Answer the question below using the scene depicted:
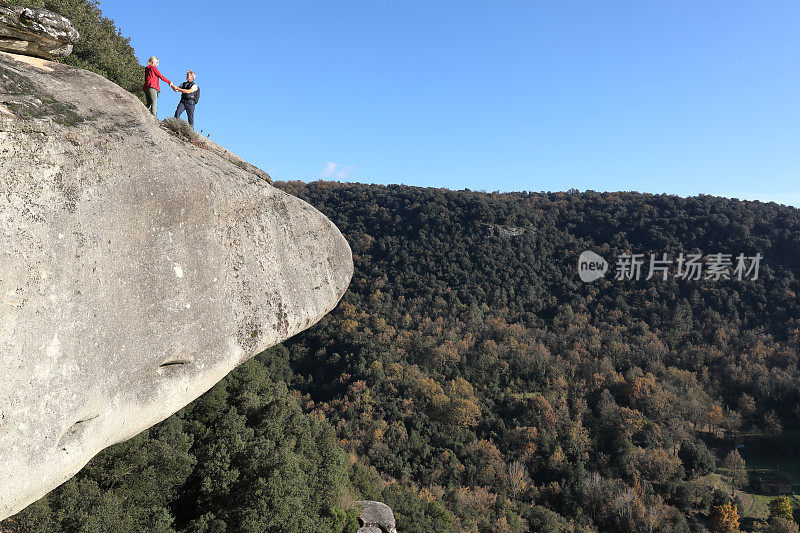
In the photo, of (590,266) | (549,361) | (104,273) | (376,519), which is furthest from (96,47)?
(590,266)

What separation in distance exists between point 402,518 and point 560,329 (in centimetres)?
4106

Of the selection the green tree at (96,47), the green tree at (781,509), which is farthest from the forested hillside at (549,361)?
the green tree at (96,47)

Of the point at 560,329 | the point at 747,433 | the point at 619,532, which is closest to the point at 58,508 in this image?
the point at 619,532

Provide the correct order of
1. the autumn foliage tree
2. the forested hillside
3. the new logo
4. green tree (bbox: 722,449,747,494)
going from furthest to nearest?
the new logo
green tree (bbox: 722,449,747,494)
the forested hillside
the autumn foliage tree

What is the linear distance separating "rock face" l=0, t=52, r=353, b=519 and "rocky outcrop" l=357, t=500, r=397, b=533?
54.6 ft

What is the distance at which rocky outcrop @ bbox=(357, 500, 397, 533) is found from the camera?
20.0 metres

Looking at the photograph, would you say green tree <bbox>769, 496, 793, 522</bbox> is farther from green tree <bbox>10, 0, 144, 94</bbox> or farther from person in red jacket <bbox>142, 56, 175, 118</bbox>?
green tree <bbox>10, 0, 144, 94</bbox>

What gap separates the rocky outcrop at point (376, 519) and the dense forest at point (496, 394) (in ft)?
3.89

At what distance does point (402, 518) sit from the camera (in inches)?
993

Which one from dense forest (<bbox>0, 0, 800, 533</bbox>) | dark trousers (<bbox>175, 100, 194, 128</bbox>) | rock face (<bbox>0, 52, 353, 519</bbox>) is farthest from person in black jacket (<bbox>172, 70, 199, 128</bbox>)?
dense forest (<bbox>0, 0, 800, 533</bbox>)

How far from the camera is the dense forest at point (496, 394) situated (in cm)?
1628

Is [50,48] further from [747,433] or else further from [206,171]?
[747,433]

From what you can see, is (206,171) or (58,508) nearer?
(206,171)

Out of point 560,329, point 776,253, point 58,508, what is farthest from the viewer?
point 776,253
